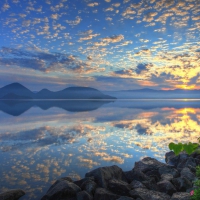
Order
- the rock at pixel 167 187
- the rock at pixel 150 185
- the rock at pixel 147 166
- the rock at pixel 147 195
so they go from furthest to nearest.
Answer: the rock at pixel 147 166 → the rock at pixel 150 185 → the rock at pixel 167 187 → the rock at pixel 147 195

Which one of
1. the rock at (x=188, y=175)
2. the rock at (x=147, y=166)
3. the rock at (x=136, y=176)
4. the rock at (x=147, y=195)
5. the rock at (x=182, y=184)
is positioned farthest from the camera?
the rock at (x=147, y=166)

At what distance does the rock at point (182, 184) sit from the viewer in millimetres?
11227

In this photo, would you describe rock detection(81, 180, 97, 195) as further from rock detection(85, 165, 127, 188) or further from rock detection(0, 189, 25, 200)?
rock detection(0, 189, 25, 200)

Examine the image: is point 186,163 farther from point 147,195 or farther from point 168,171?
point 147,195

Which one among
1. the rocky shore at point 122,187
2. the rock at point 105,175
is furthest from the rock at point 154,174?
the rock at point 105,175

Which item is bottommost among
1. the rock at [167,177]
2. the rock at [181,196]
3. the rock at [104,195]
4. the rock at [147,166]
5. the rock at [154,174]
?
the rock at [154,174]

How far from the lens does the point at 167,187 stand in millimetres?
10945

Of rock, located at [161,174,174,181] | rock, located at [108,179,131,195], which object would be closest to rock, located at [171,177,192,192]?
rock, located at [161,174,174,181]

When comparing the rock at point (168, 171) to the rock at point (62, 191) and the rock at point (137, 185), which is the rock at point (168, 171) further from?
the rock at point (62, 191)

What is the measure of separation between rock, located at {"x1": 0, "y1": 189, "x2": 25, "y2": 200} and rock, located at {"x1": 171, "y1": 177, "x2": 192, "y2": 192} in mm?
8309

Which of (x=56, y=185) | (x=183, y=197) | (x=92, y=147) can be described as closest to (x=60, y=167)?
(x=56, y=185)

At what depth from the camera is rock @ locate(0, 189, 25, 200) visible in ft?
33.8

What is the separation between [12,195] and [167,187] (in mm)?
A: 7916

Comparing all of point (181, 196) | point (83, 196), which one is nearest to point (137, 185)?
point (181, 196)
